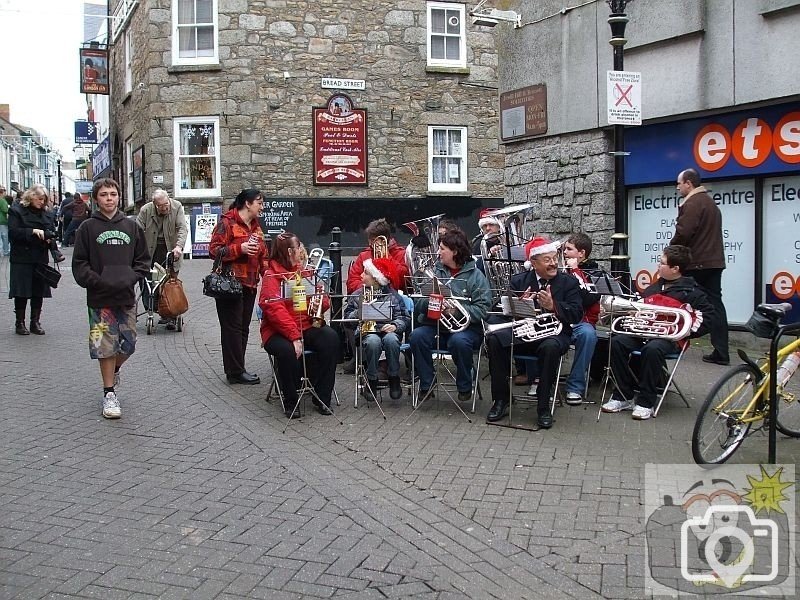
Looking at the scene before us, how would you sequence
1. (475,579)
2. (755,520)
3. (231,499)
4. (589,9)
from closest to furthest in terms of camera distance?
1. (475,579)
2. (755,520)
3. (231,499)
4. (589,9)

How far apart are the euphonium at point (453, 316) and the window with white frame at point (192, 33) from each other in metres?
17.2

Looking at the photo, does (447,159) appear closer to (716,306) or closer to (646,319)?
(716,306)

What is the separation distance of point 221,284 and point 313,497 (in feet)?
10.8

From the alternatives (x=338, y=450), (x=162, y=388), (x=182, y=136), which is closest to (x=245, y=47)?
(x=182, y=136)

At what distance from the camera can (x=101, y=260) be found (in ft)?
23.7

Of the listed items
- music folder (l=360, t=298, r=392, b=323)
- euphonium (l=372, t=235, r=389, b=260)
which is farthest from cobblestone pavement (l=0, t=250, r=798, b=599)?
euphonium (l=372, t=235, r=389, b=260)

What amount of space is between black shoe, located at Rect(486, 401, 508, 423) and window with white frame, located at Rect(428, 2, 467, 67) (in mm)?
17829

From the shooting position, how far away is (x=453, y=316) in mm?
7449

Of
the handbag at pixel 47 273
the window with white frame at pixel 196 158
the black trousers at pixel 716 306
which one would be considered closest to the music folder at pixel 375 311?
the black trousers at pixel 716 306

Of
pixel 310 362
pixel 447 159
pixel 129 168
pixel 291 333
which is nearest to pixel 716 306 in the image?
pixel 310 362

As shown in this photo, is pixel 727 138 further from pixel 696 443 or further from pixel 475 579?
pixel 475 579

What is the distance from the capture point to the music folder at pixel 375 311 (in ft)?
25.0

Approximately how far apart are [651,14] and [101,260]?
278 inches

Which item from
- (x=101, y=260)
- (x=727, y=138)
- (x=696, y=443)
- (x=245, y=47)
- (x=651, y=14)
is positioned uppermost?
(x=245, y=47)
